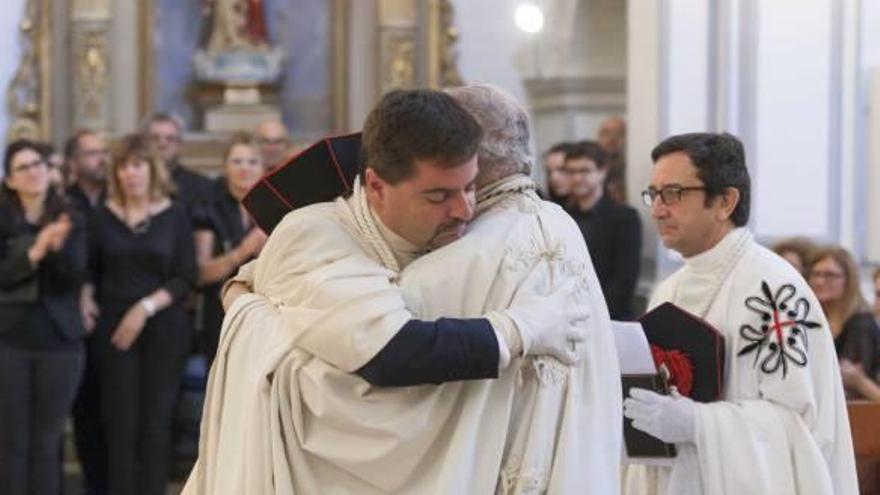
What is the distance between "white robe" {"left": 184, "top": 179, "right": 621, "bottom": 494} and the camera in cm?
286

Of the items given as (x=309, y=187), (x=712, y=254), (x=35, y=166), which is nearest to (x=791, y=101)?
(x=35, y=166)

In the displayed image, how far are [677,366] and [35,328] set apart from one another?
A: 3.99m

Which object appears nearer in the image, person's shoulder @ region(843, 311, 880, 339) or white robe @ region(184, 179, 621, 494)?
white robe @ region(184, 179, 621, 494)

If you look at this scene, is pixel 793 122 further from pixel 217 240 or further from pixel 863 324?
pixel 217 240

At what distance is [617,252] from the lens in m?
8.05

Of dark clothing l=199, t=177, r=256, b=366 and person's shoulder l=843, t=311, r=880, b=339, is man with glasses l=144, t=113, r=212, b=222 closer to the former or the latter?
dark clothing l=199, t=177, r=256, b=366

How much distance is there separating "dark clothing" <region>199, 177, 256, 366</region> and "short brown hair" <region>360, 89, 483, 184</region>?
5309mm

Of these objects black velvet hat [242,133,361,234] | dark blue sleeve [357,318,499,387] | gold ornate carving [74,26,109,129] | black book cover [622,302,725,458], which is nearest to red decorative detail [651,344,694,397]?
black book cover [622,302,725,458]

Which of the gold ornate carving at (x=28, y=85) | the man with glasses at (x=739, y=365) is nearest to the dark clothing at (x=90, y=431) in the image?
the man with glasses at (x=739, y=365)

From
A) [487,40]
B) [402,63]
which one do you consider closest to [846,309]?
[487,40]

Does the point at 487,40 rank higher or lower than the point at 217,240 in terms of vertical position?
higher

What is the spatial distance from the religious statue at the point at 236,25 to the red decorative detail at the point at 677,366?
9809 mm

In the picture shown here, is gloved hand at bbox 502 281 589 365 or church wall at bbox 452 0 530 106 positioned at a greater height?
church wall at bbox 452 0 530 106

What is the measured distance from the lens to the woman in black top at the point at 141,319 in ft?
A: 25.0
